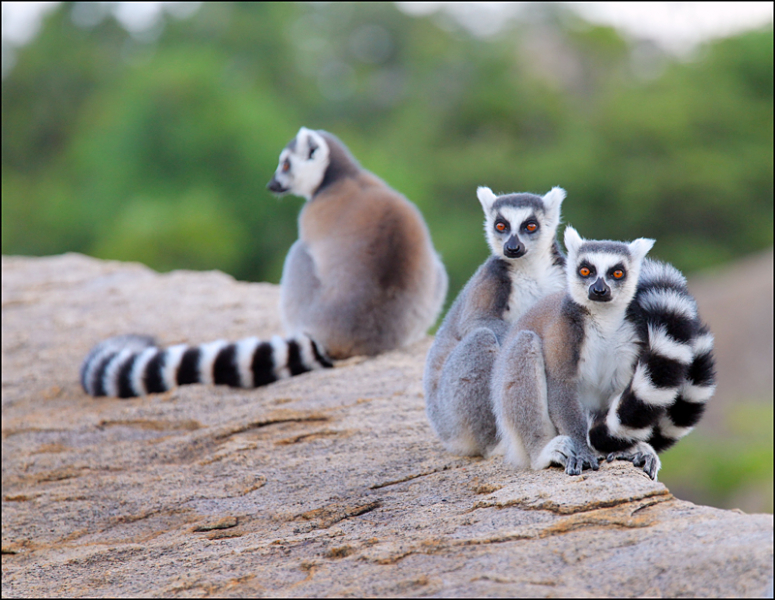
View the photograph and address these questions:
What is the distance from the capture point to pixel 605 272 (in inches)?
103

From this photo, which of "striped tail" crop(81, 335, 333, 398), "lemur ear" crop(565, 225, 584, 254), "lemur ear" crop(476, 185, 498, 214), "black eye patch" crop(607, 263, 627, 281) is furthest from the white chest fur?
"striped tail" crop(81, 335, 333, 398)

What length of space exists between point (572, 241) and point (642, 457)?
2.35ft

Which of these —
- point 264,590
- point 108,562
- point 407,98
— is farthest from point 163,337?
point 407,98

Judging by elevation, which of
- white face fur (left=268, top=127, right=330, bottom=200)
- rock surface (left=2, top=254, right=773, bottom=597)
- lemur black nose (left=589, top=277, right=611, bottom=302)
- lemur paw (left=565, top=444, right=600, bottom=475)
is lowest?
rock surface (left=2, top=254, right=773, bottom=597)

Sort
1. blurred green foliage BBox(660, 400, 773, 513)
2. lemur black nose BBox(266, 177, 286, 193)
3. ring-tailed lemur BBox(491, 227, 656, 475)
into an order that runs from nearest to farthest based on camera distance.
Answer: ring-tailed lemur BBox(491, 227, 656, 475) → lemur black nose BBox(266, 177, 286, 193) → blurred green foliage BBox(660, 400, 773, 513)

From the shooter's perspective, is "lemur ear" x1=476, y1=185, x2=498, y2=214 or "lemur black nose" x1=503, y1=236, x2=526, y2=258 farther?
"lemur ear" x1=476, y1=185, x2=498, y2=214

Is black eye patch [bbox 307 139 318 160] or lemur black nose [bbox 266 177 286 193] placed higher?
black eye patch [bbox 307 139 318 160]

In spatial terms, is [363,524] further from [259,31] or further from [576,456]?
[259,31]

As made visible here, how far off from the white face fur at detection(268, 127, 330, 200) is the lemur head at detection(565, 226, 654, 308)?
10.6 feet

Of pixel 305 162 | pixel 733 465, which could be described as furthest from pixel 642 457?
pixel 733 465

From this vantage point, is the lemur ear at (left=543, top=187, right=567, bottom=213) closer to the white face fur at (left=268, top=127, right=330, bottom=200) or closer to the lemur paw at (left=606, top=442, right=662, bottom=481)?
the lemur paw at (left=606, top=442, right=662, bottom=481)

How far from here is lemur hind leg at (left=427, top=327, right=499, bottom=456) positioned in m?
2.93

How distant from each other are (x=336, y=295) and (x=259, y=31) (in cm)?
1995

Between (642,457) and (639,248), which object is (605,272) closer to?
(639,248)
